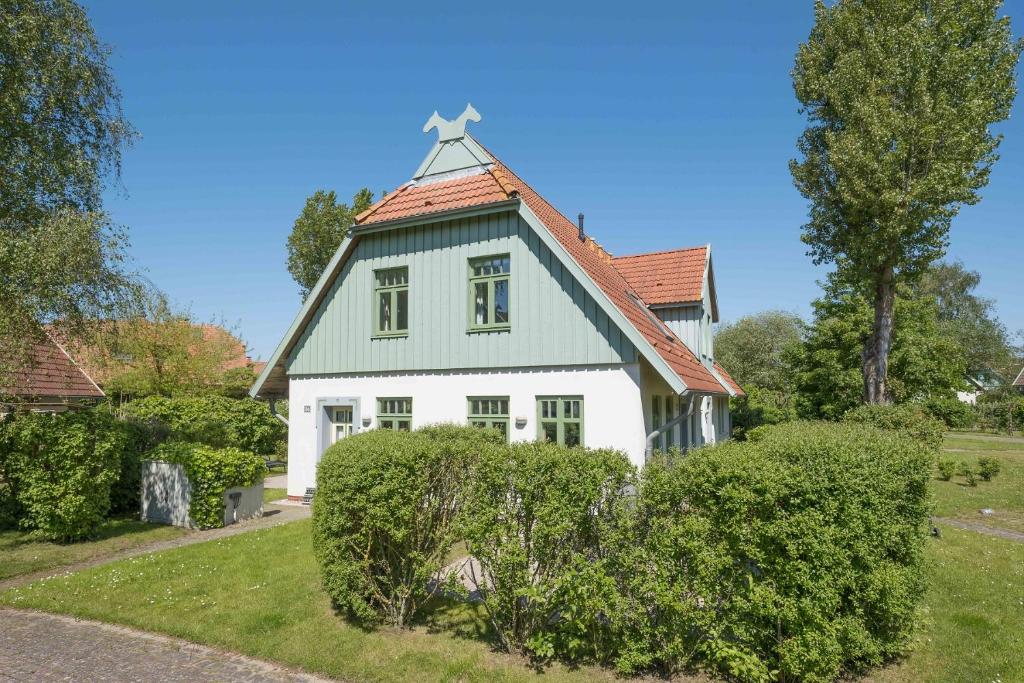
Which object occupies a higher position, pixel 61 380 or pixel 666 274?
pixel 666 274

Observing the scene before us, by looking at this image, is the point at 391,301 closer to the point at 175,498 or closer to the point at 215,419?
the point at 175,498

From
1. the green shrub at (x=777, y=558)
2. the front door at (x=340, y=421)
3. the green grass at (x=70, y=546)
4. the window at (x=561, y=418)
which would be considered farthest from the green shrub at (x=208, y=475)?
the green shrub at (x=777, y=558)

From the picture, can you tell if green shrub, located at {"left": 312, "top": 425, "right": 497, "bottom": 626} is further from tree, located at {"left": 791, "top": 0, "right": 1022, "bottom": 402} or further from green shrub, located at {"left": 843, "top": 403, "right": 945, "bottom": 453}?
tree, located at {"left": 791, "top": 0, "right": 1022, "bottom": 402}

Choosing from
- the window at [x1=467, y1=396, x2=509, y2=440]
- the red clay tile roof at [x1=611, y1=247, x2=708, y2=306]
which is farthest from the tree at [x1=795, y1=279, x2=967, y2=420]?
the window at [x1=467, y1=396, x2=509, y2=440]

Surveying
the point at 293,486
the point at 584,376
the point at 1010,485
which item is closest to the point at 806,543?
the point at 584,376

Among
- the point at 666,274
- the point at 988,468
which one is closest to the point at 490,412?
the point at 666,274

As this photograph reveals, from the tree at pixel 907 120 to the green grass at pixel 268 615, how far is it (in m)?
21.5

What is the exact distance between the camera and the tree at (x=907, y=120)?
19953 mm

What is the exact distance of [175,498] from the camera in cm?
1320

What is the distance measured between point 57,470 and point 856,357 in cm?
3496

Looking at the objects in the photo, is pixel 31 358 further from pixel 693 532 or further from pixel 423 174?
pixel 693 532

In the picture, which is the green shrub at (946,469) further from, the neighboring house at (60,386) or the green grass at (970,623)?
the neighboring house at (60,386)

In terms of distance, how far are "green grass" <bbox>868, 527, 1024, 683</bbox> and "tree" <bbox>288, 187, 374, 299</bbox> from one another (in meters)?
35.7

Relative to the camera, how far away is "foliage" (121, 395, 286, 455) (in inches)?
685
